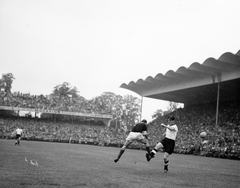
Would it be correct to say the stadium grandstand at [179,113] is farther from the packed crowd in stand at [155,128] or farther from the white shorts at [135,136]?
the white shorts at [135,136]

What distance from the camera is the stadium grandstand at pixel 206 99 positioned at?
28.0 meters

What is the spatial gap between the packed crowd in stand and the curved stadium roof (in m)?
2.33

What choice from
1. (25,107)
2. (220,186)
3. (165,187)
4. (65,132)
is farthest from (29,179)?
(25,107)

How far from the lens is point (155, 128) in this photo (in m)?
47.6

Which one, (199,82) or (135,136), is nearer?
(135,136)

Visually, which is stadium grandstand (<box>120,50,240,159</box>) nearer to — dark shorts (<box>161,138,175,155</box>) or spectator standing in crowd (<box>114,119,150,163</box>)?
spectator standing in crowd (<box>114,119,150,163</box>)

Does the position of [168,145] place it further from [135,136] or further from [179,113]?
[179,113]

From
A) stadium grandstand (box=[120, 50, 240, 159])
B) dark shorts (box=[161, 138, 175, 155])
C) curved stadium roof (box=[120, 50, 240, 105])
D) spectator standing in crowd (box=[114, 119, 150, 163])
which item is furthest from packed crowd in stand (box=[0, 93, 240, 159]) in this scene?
dark shorts (box=[161, 138, 175, 155])

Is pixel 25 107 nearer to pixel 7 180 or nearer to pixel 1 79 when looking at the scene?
pixel 1 79

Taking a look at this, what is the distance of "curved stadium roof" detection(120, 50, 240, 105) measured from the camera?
102 ft

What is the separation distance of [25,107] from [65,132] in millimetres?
9405

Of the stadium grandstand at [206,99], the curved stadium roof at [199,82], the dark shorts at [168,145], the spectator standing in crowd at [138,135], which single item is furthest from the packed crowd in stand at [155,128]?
the dark shorts at [168,145]

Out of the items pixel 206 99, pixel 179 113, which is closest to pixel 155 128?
pixel 179 113

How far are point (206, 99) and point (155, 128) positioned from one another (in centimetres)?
949
